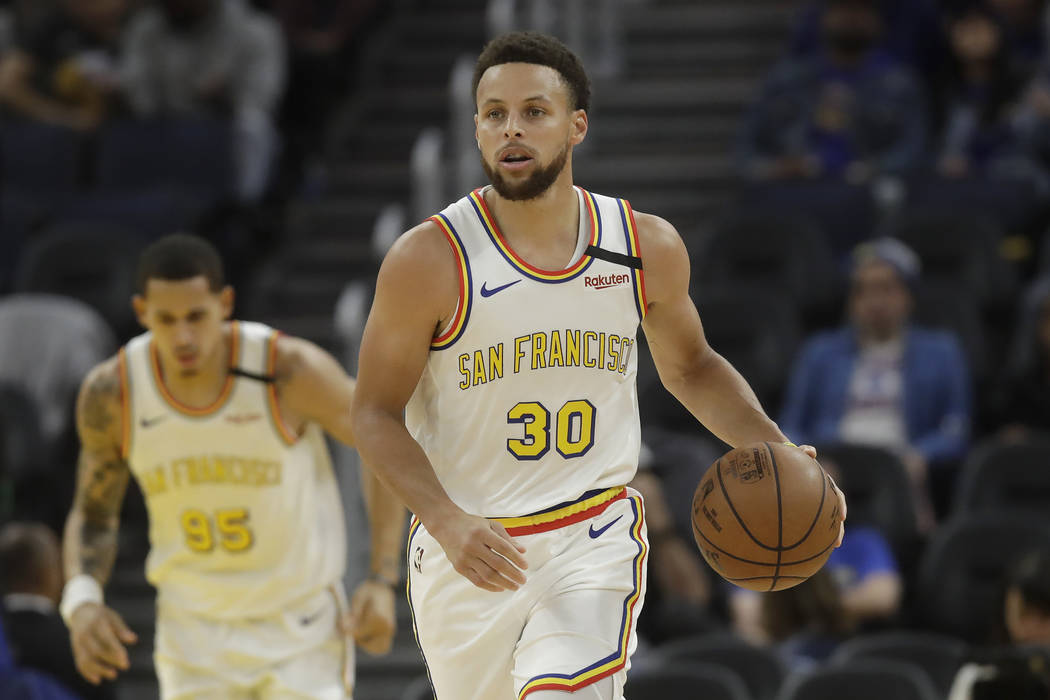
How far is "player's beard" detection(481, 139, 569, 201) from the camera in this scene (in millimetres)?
3877

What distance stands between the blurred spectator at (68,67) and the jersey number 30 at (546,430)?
7790 mm

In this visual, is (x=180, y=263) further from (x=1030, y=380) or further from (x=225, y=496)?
Result: (x=1030, y=380)

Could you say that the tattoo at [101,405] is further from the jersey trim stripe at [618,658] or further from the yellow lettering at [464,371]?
the jersey trim stripe at [618,658]

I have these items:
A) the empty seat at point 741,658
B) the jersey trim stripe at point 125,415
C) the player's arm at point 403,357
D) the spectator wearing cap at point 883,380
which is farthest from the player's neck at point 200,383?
the spectator wearing cap at point 883,380

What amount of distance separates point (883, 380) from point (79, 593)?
190 inches

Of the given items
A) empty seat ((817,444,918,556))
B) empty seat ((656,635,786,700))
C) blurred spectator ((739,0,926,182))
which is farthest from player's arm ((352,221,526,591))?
blurred spectator ((739,0,926,182))

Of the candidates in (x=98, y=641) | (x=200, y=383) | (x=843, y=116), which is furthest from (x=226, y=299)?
(x=843, y=116)

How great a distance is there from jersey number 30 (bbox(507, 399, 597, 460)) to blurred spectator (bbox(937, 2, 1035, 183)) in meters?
6.67

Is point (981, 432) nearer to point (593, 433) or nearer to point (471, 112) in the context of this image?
point (471, 112)

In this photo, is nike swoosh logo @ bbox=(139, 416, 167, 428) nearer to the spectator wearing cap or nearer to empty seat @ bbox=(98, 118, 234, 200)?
the spectator wearing cap

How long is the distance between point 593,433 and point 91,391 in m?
1.92

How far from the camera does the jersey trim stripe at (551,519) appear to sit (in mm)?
3887

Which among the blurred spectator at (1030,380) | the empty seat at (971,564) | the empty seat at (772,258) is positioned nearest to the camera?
the empty seat at (971,564)

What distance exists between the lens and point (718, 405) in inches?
163
